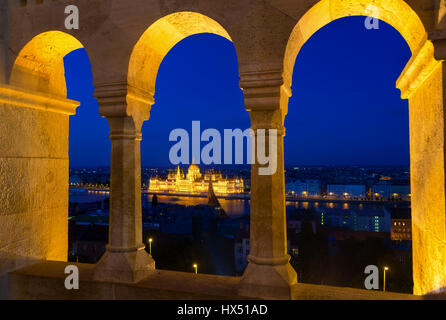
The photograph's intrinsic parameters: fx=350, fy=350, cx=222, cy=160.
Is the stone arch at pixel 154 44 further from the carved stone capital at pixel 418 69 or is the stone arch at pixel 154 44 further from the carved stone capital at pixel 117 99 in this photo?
the carved stone capital at pixel 418 69

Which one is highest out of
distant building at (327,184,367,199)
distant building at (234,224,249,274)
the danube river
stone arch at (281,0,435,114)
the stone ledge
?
stone arch at (281,0,435,114)

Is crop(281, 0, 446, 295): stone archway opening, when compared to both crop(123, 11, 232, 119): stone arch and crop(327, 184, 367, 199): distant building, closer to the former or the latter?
crop(123, 11, 232, 119): stone arch

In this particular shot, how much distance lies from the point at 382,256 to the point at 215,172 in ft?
317

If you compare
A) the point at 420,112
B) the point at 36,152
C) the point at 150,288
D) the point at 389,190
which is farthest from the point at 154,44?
the point at 389,190

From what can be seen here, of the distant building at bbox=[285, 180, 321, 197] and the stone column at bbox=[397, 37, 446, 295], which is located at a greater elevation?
the stone column at bbox=[397, 37, 446, 295]

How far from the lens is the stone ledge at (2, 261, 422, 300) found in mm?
3195

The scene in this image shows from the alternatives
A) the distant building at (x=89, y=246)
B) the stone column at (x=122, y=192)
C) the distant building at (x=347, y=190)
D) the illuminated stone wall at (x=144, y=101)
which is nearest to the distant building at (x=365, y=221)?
the distant building at (x=347, y=190)

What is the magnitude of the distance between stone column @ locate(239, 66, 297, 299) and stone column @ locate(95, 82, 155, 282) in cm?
129

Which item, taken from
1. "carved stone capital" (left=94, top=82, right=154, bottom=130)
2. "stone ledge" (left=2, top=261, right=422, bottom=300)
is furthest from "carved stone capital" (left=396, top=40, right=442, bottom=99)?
"carved stone capital" (left=94, top=82, right=154, bottom=130)

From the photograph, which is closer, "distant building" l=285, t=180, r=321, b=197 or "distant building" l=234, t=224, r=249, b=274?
"distant building" l=234, t=224, r=249, b=274
